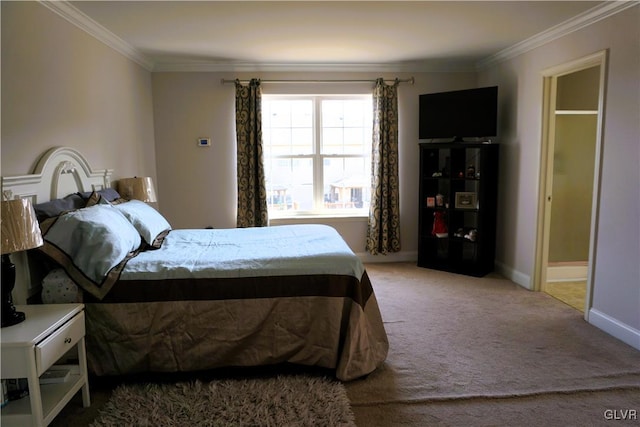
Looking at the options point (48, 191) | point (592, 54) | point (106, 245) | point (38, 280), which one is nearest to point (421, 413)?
point (106, 245)

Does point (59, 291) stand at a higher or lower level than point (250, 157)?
lower

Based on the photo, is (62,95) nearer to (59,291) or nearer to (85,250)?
(85,250)

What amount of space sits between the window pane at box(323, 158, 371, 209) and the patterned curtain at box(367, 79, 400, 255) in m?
0.25

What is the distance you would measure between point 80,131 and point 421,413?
299 cm

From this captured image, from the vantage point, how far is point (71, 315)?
209cm

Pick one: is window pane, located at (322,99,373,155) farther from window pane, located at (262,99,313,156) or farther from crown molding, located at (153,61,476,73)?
crown molding, located at (153,61,476,73)

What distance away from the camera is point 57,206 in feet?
8.34

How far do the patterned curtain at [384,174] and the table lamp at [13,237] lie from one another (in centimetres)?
Answer: 368

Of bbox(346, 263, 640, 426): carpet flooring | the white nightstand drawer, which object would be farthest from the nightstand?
bbox(346, 263, 640, 426): carpet flooring

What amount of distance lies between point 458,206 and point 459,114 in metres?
1.00

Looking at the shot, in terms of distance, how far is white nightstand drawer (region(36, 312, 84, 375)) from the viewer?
1805mm

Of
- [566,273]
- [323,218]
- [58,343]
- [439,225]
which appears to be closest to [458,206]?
[439,225]

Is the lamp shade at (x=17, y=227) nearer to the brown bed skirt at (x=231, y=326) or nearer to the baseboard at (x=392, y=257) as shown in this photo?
the brown bed skirt at (x=231, y=326)

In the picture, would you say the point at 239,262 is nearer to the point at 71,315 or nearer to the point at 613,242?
the point at 71,315
